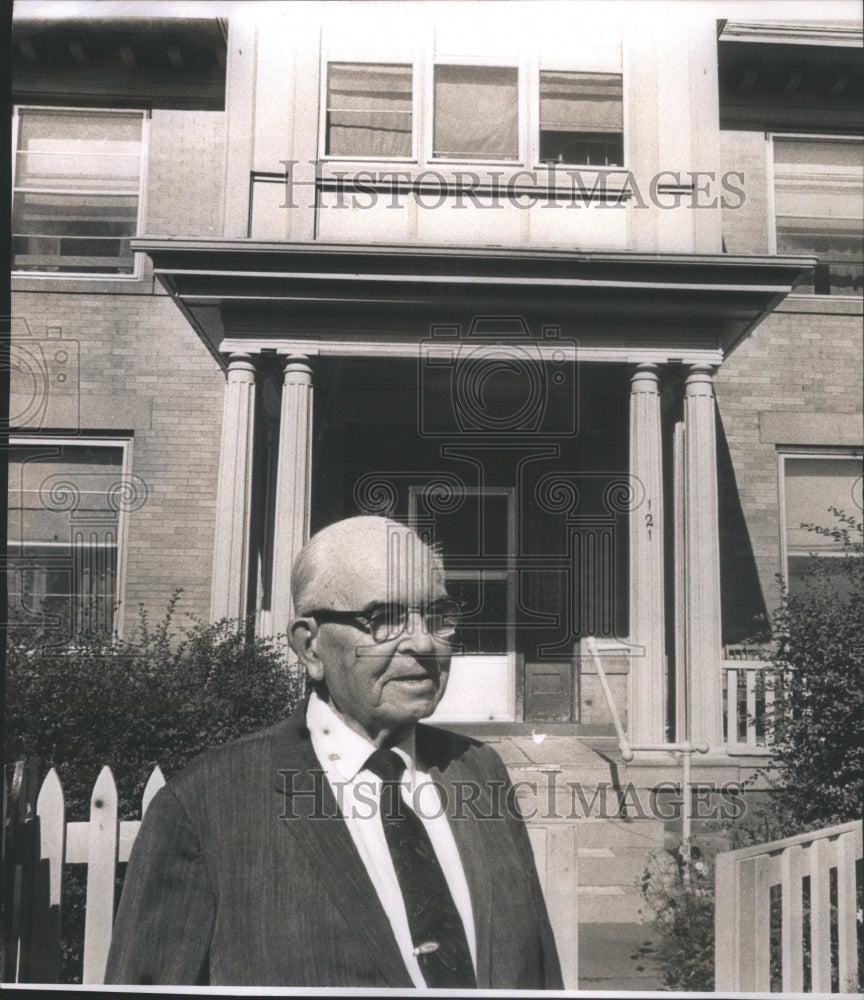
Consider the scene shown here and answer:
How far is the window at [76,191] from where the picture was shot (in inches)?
105

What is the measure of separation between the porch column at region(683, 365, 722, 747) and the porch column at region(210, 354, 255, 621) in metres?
1.30

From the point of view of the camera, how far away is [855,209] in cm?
277

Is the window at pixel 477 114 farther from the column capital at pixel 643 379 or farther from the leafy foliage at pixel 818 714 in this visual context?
the leafy foliage at pixel 818 714

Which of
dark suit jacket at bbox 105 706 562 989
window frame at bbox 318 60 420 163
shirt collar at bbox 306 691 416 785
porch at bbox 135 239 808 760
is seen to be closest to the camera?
dark suit jacket at bbox 105 706 562 989

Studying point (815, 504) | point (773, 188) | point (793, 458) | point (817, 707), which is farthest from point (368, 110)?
point (817, 707)

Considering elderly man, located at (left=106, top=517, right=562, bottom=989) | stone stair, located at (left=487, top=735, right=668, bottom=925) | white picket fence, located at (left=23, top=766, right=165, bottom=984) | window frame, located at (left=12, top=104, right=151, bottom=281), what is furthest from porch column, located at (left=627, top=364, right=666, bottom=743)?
window frame, located at (left=12, top=104, right=151, bottom=281)

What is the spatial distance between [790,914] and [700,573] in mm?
971

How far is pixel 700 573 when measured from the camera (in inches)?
103

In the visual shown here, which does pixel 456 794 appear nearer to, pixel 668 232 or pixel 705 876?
pixel 705 876

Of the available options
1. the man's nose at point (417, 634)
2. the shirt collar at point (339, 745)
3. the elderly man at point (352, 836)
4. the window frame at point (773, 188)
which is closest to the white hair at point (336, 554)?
the elderly man at point (352, 836)

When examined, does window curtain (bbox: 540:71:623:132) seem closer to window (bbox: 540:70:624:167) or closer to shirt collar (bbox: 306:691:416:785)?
window (bbox: 540:70:624:167)

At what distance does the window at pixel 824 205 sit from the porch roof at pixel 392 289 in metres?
0.36

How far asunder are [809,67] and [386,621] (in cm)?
215

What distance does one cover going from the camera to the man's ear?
2.45 meters
